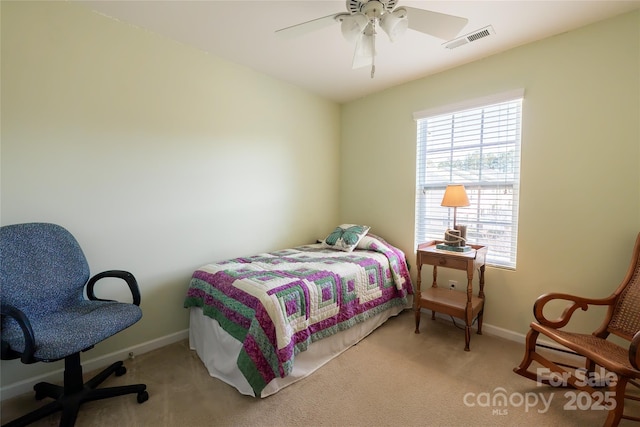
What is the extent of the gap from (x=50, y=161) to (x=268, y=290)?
5.49ft

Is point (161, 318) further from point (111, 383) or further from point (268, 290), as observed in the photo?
point (268, 290)

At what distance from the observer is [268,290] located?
1.84 meters

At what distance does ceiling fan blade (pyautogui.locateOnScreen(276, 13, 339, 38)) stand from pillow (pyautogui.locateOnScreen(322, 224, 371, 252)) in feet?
6.37

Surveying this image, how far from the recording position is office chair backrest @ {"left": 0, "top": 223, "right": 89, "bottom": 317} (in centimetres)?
160

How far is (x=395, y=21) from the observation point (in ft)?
5.24

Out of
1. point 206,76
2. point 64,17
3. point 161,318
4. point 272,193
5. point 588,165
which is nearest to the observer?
point 64,17

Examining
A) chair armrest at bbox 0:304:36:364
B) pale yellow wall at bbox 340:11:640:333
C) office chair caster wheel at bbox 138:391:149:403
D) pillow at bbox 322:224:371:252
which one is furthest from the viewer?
pillow at bbox 322:224:371:252

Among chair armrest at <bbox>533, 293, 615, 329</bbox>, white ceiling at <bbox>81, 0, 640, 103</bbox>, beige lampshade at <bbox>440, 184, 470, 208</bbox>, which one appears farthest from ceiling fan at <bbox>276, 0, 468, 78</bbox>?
chair armrest at <bbox>533, 293, 615, 329</bbox>

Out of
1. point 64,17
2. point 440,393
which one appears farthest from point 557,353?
point 64,17

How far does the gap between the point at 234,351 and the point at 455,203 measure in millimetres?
2092

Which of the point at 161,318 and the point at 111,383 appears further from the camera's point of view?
the point at 161,318

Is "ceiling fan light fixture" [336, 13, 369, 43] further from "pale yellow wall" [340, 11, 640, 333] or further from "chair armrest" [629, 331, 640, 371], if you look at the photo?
"chair armrest" [629, 331, 640, 371]

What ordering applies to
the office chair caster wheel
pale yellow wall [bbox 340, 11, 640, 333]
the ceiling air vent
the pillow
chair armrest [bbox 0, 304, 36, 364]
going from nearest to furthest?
1. chair armrest [bbox 0, 304, 36, 364]
2. the office chair caster wheel
3. pale yellow wall [bbox 340, 11, 640, 333]
4. the ceiling air vent
5. the pillow

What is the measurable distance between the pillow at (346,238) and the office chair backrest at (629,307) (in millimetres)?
1963
